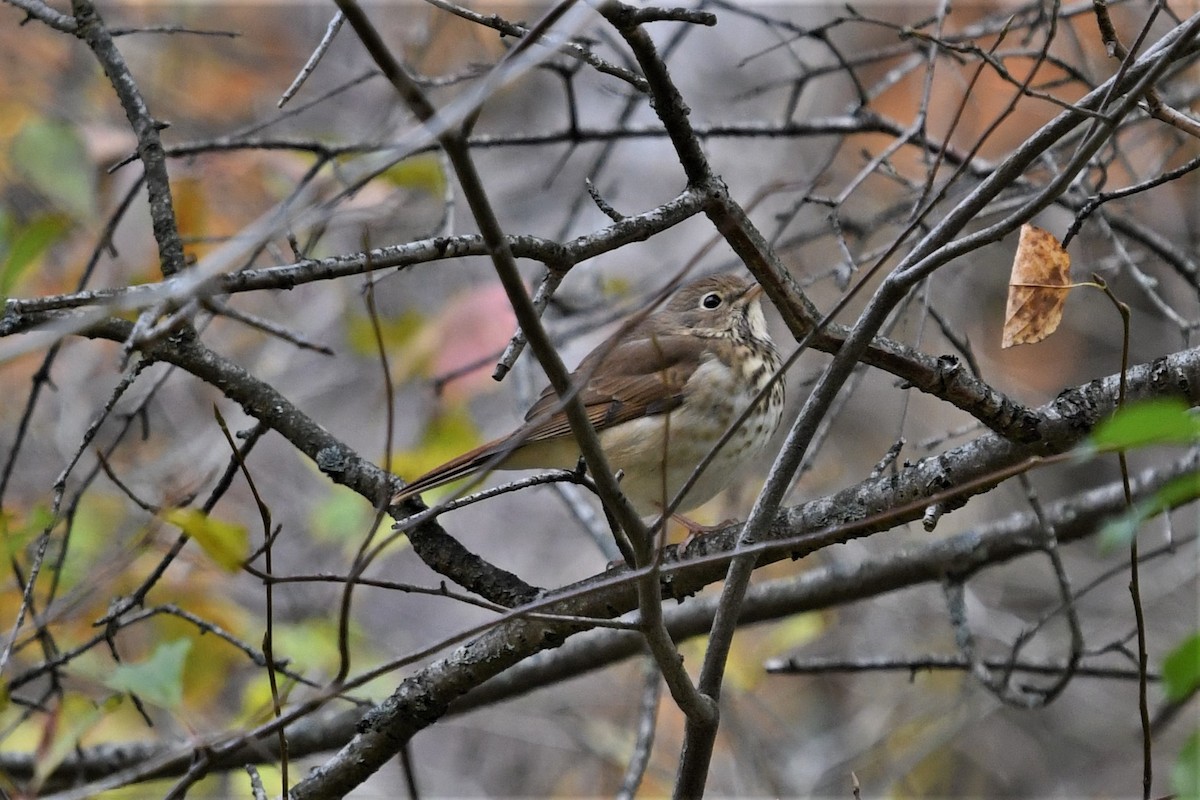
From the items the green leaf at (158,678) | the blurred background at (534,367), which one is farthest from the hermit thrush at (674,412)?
the green leaf at (158,678)

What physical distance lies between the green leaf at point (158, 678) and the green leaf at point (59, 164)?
1.81 m

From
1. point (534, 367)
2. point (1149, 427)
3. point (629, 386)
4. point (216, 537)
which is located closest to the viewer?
point (1149, 427)

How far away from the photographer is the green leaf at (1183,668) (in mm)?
1044

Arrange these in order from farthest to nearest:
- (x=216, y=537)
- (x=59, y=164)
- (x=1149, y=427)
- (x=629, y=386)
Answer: (x=629, y=386) < (x=59, y=164) < (x=216, y=537) < (x=1149, y=427)

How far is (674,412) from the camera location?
389 cm

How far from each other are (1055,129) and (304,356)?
21.9 ft

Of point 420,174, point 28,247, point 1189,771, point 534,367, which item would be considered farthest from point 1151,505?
point 534,367

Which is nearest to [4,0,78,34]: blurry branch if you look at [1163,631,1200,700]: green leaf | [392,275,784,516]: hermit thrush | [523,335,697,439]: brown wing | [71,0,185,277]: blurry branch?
[71,0,185,277]: blurry branch

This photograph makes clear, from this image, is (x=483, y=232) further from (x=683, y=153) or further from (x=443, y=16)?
(x=443, y=16)

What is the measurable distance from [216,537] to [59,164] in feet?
7.24

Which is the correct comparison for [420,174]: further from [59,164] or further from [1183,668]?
[1183,668]

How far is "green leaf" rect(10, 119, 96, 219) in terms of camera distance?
11.0ft

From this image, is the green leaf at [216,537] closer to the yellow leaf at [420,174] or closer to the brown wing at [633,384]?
the brown wing at [633,384]

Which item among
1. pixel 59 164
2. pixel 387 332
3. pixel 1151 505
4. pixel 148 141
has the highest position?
pixel 387 332
